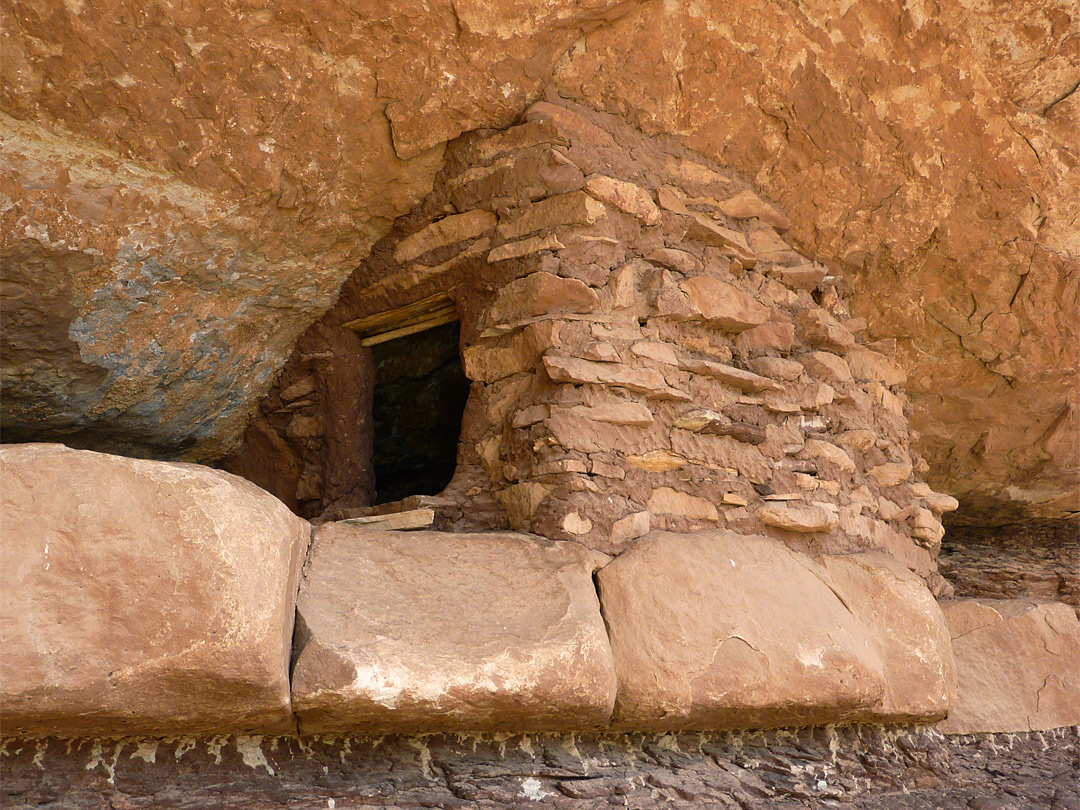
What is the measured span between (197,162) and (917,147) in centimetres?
213

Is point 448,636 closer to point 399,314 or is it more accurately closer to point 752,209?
point 399,314

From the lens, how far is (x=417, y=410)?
386 cm

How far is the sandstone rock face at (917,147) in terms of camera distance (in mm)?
2615

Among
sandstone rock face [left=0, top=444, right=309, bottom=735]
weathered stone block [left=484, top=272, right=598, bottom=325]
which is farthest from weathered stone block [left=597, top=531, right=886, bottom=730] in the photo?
sandstone rock face [left=0, top=444, right=309, bottom=735]

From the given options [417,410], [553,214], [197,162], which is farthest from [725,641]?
[417,410]

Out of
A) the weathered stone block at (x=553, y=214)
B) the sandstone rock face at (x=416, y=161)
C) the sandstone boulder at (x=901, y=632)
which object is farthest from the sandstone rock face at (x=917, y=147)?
the sandstone boulder at (x=901, y=632)

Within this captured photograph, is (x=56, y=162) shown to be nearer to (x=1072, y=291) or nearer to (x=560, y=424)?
(x=560, y=424)

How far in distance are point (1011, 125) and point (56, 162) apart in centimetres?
274

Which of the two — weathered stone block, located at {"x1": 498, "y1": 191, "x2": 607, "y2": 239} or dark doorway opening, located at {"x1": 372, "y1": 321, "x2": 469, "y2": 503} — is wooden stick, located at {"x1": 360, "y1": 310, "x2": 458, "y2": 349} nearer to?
weathered stone block, located at {"x1": 498, "y1": 191, "x2": 607, "y2": 239}

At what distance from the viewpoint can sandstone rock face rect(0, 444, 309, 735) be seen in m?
1.54

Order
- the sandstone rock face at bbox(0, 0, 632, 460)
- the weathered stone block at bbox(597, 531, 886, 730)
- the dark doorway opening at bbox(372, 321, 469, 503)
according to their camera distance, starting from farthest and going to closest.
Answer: the dark doorway opening at bbox(372, 321, 469, 503), the sandstone rock face at bbox(0, 0, 632, 460), the weathered stone block at bbox(597, 531, 886, 730)

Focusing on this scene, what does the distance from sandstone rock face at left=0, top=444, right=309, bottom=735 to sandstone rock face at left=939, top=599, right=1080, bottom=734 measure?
2.02m

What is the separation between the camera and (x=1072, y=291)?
320cm

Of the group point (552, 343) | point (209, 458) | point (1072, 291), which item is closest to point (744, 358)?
A: point (552, 343)
